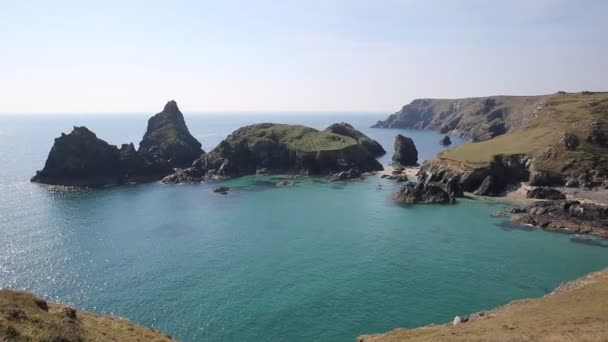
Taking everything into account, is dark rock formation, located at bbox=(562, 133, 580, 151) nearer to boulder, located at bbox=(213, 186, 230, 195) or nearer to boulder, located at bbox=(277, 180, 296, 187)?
boulder, located at bbox=(277, 180, 296, 187)

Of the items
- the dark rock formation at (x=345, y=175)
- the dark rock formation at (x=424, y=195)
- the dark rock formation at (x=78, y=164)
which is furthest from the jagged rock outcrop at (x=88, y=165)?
the dark rock formation at (x=424, y=195)

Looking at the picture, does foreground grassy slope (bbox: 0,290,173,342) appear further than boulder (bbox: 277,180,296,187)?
No

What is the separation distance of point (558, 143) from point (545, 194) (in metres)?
33.7

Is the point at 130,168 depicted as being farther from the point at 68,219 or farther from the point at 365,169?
the point at 365,169

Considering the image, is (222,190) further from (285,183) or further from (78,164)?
(78,164)

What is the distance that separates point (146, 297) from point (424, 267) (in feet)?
159

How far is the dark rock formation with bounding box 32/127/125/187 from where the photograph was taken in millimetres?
169625

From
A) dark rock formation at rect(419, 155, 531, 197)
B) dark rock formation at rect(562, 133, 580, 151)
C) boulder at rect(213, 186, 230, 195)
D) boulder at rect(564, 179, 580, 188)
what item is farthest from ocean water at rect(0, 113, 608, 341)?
dark rock formation at rect(562, 133, 580, 151)

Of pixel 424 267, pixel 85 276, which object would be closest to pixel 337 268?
pixel 424 267

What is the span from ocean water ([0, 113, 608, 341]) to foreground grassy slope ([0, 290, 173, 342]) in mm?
15632

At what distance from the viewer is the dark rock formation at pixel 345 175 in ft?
570

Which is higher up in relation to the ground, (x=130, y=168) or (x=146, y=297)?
(x=130, y=168)

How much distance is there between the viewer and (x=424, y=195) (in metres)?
132

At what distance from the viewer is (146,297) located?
67312 millimetres
